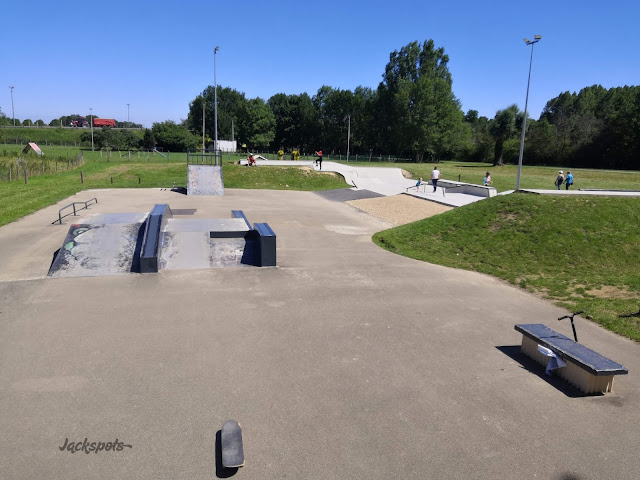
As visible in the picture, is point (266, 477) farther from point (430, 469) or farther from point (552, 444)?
point (552, 444)

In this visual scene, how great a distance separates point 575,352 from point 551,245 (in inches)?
292

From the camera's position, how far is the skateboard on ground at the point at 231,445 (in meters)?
4.04

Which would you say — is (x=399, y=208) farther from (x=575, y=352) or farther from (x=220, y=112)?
(x=220, y=112)

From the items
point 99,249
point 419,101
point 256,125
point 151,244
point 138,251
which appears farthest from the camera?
point 256,125

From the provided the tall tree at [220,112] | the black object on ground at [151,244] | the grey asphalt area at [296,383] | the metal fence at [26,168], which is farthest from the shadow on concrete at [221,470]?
the tall tree at [220,112]

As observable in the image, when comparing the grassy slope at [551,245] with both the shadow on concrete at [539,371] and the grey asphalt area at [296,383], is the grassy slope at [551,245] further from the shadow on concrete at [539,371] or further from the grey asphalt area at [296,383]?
the shadow on concrete at [539,371]

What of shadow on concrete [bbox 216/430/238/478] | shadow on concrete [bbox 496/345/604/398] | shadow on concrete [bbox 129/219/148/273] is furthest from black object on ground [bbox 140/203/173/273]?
shadow on concrete [bbox 496/345/604/398]

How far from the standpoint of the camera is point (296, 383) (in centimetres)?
575

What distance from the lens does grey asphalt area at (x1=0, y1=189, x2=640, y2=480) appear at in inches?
170

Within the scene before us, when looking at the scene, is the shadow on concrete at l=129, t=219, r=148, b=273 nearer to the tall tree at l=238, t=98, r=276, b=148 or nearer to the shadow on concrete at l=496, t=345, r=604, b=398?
the shadow on concrete at l=496, t=345, r=604, b=398

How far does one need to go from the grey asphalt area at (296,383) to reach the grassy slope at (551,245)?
1.15 metres

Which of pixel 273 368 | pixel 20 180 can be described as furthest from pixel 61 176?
pixel 273 368

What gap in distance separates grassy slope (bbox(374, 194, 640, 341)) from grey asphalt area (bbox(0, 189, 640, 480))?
3.77ft

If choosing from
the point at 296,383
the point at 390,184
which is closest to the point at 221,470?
the point at 296,383
